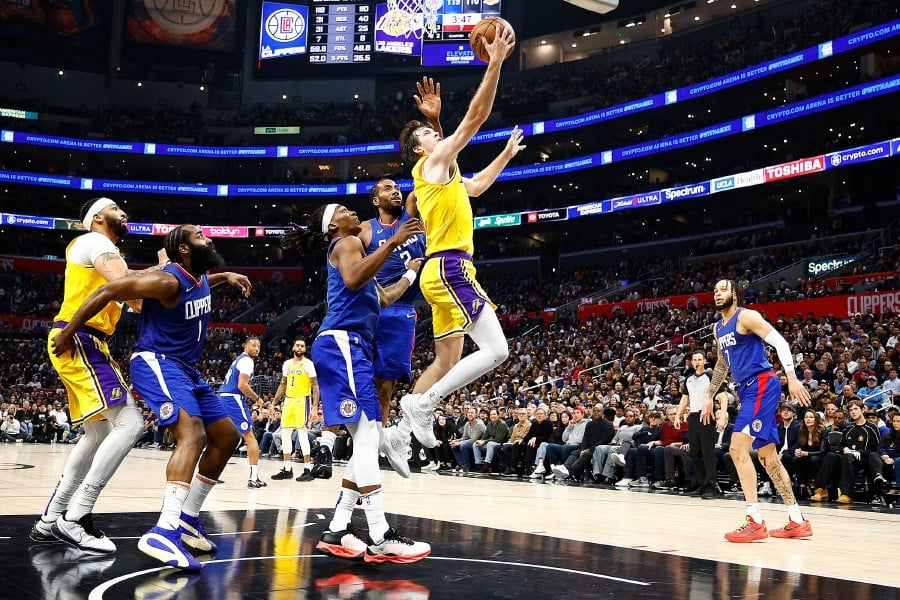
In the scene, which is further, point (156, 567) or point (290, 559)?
point (290, 559)

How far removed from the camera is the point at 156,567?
14.1 feet

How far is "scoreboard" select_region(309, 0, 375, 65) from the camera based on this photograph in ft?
142

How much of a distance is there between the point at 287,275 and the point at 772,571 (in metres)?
40.5

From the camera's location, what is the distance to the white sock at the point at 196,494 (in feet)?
16.3

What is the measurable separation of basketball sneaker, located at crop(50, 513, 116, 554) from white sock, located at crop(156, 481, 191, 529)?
1.89 feet

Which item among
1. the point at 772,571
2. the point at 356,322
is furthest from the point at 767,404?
the point at 356,322

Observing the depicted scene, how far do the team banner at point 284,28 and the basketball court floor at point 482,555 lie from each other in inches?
1516

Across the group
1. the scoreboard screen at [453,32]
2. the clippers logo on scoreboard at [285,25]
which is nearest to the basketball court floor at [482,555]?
the scoreboard screen at [453,32]

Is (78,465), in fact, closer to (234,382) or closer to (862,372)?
(234,382)

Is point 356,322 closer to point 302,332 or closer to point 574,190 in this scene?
point 302,332

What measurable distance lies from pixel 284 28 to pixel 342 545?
43.5 metres

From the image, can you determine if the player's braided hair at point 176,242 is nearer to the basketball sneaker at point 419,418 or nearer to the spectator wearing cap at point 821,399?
the basketball sneaker at point 419,418

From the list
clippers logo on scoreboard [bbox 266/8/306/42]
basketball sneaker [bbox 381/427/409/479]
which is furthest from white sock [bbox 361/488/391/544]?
clippers logo on scoreboard [bbox 266/8/306/42]

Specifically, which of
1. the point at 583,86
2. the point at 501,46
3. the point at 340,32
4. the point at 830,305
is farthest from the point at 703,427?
the point at 340,32
